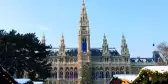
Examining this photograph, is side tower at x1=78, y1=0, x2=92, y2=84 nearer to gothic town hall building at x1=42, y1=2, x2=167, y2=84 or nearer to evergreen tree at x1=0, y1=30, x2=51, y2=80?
gothic town hall building at x1=42, y1=2, x2=167, y2=84

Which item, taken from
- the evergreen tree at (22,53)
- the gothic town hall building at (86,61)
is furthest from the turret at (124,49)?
the evergreen tree at (22,53)

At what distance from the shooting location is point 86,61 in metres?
110

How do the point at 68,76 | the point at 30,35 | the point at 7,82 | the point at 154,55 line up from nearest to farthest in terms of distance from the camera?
the point at 7,82
the point at 30,35
the point at 68,76
the point at 154,55

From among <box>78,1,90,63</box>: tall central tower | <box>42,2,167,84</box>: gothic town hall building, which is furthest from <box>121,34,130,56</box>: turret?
<box>78,1,90,63</box>: tall central tower

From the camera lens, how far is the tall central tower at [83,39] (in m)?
111

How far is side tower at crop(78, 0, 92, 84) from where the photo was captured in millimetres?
108562

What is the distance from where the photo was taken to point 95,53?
390 ft

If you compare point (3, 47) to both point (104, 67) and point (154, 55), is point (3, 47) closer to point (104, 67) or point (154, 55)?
point (104, 67)

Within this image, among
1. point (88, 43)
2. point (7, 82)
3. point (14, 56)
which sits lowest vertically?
point (7, 82)

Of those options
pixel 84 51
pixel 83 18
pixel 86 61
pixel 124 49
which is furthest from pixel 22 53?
pixel 124 49

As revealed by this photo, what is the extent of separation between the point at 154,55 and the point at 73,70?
27670 millimetres

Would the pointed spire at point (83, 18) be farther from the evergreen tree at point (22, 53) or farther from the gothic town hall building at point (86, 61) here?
the evergreen tree at point (22, 53)

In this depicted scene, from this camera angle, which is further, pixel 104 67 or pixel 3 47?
pixel 104 67

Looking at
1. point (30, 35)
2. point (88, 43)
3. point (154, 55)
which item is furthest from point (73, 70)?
point (30, 35)
